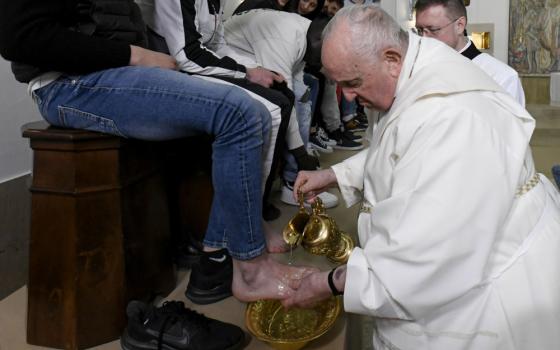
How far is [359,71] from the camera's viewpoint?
4.28ft

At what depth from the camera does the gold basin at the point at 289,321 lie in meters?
1.53

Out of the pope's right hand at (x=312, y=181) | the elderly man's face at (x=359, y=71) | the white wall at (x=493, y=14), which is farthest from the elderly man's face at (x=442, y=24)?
the white wall at (x=493, y=14)

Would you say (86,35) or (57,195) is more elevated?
(86,35)

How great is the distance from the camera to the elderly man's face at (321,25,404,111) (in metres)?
1.29

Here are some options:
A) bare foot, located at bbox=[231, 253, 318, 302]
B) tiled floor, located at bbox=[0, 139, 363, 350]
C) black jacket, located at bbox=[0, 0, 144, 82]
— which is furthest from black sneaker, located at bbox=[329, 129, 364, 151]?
black jacket, located at bbox=[0, 0, 144, 82]

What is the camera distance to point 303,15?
3465 mm

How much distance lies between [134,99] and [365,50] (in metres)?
0.70

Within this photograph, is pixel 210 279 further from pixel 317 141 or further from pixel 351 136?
pixel 351 136

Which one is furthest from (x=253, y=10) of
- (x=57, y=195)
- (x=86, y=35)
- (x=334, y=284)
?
(x=334, y=284)

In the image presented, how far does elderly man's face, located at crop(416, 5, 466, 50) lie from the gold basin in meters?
1.65

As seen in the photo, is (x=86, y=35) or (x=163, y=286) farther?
(x=163, y=286)

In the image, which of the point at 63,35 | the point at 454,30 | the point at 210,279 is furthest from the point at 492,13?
the point at 63,35

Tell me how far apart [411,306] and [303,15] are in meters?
2.62

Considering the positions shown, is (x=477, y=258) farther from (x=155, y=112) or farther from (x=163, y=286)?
(x=163, y=286)
